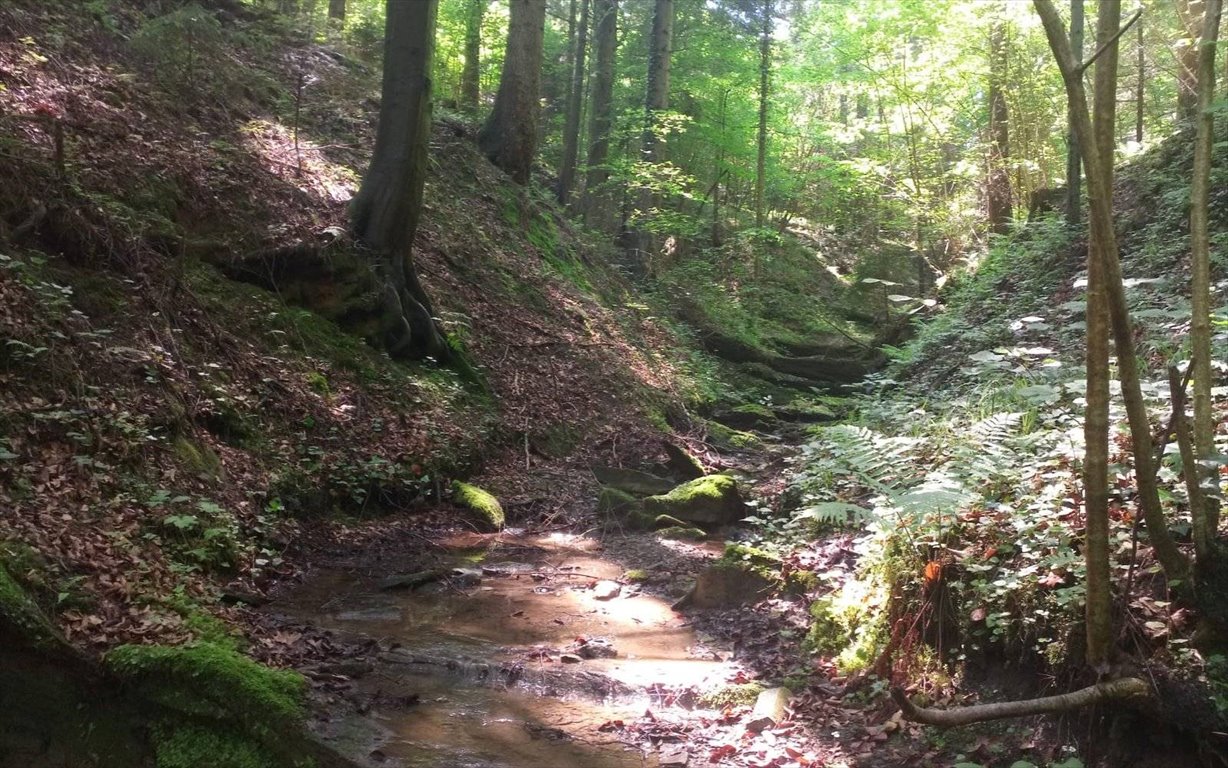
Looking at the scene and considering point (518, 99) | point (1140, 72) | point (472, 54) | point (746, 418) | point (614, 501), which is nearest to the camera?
point (614, 501)

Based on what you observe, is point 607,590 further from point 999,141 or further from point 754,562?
point 999,141

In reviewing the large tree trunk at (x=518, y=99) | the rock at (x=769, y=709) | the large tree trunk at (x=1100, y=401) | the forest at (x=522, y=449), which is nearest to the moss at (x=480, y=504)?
the forest at (x=522, y=449)

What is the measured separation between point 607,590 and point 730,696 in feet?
7.25

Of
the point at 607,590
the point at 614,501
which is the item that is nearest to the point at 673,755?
the point at 607,590

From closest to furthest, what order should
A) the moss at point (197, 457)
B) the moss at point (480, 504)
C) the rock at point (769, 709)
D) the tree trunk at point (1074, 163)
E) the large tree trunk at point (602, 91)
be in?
1. the rock at point (769, 709)
2. the moss at point (197, 457)
3. the moss at point (480, 504)
4. the tree trunk at point (1074, 163)
5. the large tree trunk at point (602, 91)

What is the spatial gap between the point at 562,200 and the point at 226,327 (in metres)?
13.1

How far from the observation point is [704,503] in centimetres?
919

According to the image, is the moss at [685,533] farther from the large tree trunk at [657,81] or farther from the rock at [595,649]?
the large tree trunk at [657,81]

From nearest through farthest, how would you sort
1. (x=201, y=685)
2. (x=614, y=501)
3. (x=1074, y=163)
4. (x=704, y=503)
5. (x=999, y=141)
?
(x=201, y=685) < (x=704, y=503) < (x=614, y=501) < (x=1074, y=163) < (x=999, y=141)

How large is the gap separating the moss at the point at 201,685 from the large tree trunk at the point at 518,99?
13325mm

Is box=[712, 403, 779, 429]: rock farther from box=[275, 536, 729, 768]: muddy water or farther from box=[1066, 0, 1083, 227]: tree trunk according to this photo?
box=[275, 536, 729, 768]: muddy water

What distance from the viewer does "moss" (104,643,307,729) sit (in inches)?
146

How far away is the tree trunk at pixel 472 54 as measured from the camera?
1866cm

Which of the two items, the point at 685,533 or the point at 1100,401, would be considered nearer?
the point at 1100,401
